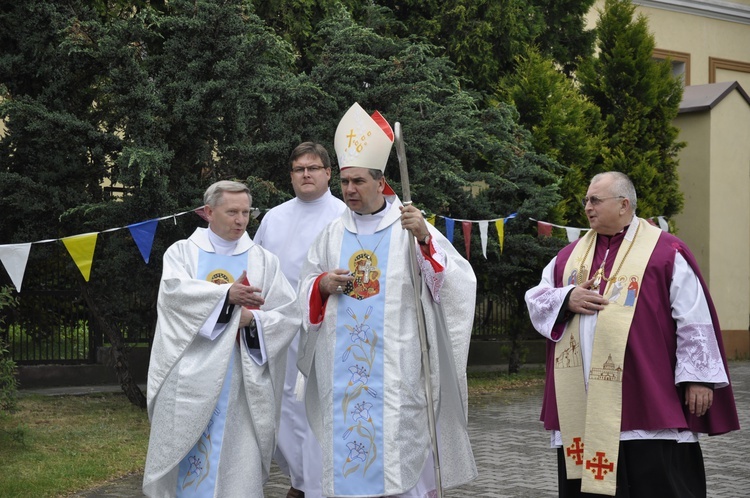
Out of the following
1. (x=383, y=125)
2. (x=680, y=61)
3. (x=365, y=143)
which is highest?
(x=680, y=61)

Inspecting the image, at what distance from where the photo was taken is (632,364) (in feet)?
17.5

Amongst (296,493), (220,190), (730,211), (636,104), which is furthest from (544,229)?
(220,190)

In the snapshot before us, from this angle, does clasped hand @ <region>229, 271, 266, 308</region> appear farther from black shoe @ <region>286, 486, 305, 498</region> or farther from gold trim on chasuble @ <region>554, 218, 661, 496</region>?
gold trim on chasuble @ <region>554, 218, 661, 496</region>

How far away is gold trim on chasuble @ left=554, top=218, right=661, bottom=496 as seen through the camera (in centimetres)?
532

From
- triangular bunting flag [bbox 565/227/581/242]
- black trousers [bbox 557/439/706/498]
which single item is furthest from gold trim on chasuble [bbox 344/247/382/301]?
triangular bunting flag [bbox 565/227/581/242]

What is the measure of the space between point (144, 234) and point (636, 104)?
9699 millimetres

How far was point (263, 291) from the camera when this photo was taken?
600cm

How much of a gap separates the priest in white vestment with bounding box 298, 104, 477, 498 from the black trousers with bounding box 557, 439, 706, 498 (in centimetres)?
79

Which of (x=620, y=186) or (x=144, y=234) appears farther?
(x=144, y=234)

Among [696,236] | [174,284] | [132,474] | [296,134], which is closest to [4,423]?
[132,474]

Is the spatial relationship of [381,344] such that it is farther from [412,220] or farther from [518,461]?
[518,461]

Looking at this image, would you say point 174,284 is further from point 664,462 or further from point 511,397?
point 511,397

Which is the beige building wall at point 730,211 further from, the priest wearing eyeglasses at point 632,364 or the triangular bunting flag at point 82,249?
the priest wearing eyeglasses at point 632,364

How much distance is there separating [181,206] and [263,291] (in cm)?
510
